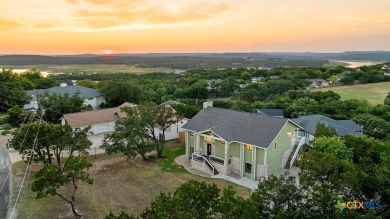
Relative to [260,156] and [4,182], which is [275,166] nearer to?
[260,156]

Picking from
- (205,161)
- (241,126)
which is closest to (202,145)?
(205,161)

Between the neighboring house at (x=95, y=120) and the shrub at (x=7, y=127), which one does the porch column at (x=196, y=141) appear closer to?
the neighboring house at (x=95, y=120)

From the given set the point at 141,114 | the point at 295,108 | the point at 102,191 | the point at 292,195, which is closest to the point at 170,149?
the point at 141,114

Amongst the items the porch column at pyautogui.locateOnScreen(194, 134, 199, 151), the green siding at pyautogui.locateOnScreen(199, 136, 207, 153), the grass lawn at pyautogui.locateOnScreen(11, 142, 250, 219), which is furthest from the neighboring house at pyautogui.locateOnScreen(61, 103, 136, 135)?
the green siding at pyautogui.locateOnScreen(199, 136, 207, 153)

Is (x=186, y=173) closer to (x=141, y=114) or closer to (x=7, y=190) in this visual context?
(x=141, y=114)

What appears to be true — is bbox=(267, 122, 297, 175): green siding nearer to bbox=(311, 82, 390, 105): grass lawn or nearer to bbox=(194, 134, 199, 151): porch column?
bbox=(194, 134, 199, 151): porch column

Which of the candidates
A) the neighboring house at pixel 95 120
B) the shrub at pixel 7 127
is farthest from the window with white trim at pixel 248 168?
the shrub at pixel 7 127
